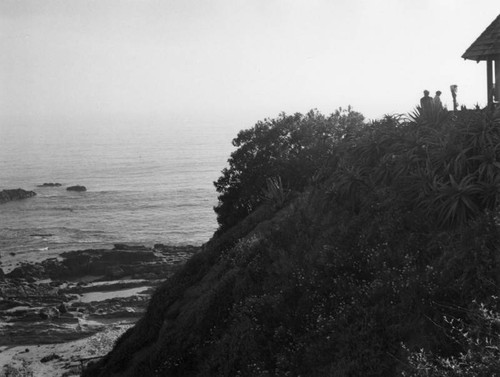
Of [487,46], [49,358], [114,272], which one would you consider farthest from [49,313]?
[487,46]

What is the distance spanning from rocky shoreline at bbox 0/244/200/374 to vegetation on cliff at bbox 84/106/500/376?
17.5 m

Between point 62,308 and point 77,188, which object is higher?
point 77,188

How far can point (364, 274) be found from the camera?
12180mm

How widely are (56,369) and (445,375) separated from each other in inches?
1001

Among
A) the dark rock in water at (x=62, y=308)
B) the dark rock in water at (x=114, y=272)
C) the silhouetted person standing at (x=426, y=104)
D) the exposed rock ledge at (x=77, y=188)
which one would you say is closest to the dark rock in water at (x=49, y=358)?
the dark rock in water at (x=62, y=308)

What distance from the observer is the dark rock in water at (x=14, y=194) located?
285 feet

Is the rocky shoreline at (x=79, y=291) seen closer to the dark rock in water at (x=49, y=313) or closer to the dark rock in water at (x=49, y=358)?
the dark rock in water at (x=49, y=313)

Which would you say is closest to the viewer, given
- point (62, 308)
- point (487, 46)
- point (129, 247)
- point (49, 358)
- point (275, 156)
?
point (487, 46)

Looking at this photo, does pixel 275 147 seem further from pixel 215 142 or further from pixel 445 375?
pixel 215 142

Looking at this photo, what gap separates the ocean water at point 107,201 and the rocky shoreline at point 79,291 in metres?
5.72

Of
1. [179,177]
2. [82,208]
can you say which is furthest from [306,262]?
[179,177]

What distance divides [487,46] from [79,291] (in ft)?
110

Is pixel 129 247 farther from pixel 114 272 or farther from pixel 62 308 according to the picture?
pixel 62 308

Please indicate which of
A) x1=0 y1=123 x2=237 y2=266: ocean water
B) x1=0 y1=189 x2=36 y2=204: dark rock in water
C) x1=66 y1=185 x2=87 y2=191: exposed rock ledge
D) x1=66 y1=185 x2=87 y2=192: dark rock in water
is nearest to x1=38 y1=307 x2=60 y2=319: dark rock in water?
x1=0 y1=123 x2=237 y2=266: ocean water
